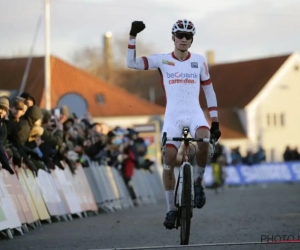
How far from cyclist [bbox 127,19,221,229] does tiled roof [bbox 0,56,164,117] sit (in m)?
68.2

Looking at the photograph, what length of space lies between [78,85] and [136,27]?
75539 millimetres

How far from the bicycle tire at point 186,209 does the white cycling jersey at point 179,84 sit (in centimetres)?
62

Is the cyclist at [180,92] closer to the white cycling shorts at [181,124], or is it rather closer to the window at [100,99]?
the white cycling shorts at [181,124]

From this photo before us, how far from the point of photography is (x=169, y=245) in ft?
42.1

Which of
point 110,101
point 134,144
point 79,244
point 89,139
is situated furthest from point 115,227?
point 110,101

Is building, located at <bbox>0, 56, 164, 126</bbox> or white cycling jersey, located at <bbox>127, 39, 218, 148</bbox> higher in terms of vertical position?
white cycling jersey, located at <bbox>127, 39, 218, 148</bbox>

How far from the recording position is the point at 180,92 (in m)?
13.4

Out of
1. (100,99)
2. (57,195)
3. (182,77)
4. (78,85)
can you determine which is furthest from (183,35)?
(100,99)

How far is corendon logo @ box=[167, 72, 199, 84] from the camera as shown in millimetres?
13477

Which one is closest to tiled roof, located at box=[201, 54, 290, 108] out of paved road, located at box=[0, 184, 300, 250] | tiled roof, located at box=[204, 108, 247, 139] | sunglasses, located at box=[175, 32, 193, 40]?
tiled roof, located at box=[204, 108, 247, 139]

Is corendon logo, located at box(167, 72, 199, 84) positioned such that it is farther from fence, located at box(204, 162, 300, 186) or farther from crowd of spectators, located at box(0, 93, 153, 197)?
fence, located at box(204, 162, 300, 186)

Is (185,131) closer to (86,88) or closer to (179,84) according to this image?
(179,84)

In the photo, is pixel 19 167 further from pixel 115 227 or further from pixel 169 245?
pixel 169 245

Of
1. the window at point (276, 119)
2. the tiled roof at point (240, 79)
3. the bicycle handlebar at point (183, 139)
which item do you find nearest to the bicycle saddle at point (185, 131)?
the bicycle handlebar at point (183, 139)
